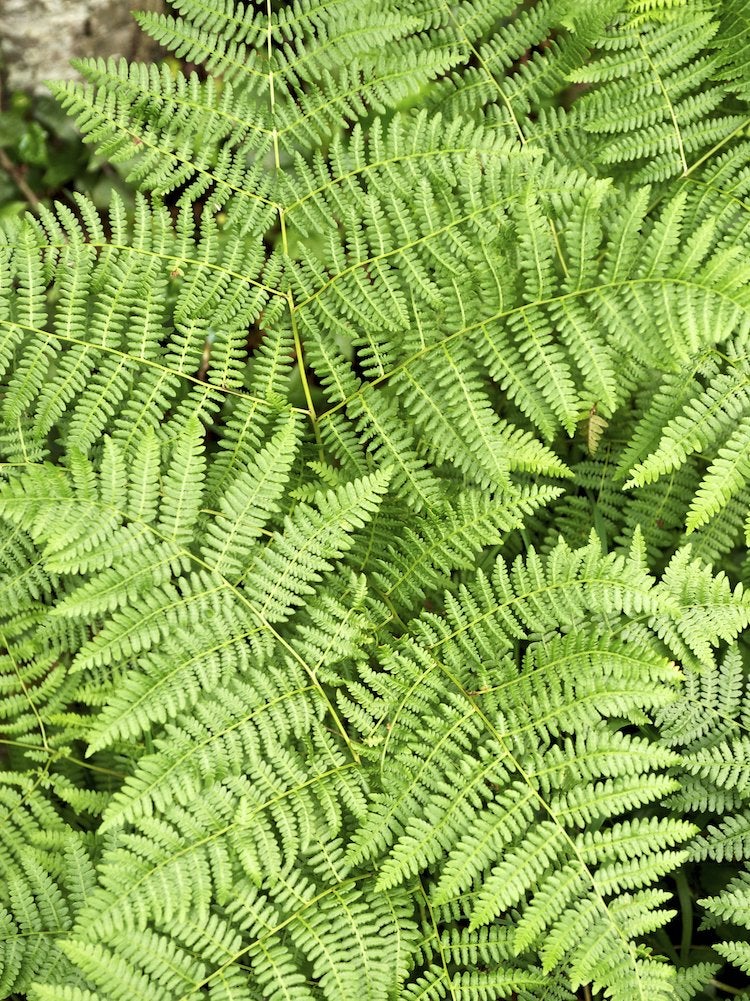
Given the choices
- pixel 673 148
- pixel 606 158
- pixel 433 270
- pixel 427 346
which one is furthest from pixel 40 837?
pixel 673 148

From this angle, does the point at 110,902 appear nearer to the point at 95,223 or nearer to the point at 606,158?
the point at 95,223

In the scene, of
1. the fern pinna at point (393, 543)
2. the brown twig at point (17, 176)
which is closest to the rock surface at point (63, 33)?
the brown twig at point (17, 176)

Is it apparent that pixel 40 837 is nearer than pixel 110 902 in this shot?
No

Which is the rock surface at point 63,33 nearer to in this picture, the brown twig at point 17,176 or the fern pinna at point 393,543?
the brown twig at point 17,176

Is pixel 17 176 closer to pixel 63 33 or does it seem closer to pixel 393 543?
pixel 63 33

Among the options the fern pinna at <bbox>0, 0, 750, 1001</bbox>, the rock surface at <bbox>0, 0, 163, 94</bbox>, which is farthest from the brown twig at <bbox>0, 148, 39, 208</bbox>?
the fern pinna at <bbox>0, 0, 750, 1001</bbox>

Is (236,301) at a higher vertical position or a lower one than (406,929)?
higher

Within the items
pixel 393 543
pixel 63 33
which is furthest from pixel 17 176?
pixel 393 543
